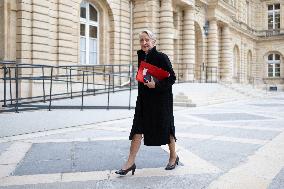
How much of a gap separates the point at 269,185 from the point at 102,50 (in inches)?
618

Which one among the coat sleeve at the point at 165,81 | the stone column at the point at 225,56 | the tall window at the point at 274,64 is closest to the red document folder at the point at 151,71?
the coat sleeve at the point at 165,81

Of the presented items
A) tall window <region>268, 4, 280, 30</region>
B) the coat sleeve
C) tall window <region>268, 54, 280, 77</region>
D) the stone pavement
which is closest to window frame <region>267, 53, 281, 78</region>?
tall window <region>268, 54, 280, 77</region>

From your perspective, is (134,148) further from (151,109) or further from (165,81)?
(165,81)

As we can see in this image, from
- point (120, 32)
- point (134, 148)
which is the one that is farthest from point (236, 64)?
point (134, 148)

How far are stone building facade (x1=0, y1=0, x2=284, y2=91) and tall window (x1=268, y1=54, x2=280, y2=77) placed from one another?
4.40m

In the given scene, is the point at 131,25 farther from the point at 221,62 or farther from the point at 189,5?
the point at 221,62

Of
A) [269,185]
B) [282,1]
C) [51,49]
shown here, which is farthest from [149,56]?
[282,1]

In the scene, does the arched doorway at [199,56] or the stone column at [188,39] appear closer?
the stone column at [188,39]

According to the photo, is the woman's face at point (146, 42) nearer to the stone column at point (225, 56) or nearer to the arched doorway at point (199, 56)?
the arched doorway at point (199, 56)

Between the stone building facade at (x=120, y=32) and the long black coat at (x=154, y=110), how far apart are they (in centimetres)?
1016

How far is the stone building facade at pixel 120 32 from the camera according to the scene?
13250 mm

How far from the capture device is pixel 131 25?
66.6 ft

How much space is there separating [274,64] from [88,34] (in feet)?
104

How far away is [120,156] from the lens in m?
5.22
